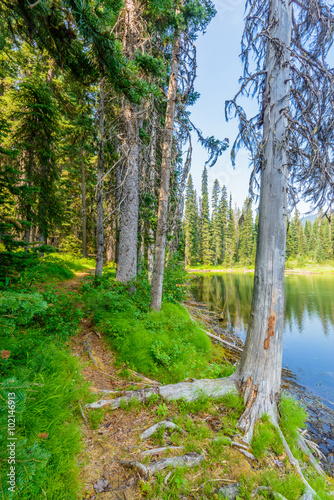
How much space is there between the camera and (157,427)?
2.68 metres

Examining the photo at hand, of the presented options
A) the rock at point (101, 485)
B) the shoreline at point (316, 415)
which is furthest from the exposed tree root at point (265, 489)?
the shoreline at point (316, 415)

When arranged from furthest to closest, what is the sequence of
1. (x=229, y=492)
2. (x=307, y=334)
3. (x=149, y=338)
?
1. (x=307, y=334)
2. (x=149, y=338)
3. (x=229, y=492)

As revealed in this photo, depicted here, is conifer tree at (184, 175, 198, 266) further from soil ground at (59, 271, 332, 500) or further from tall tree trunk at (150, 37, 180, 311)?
soil ground at (59, 271, 332, 500)

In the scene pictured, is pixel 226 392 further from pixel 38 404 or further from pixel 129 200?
pixel 129 200

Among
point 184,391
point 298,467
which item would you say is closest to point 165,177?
point 184,391

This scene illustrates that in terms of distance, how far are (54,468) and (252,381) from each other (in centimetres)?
279

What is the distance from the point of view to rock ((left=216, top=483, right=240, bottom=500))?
2080 mm

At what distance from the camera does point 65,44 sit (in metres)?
2.84

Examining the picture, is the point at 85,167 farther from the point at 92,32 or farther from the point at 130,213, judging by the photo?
the point at 92,32

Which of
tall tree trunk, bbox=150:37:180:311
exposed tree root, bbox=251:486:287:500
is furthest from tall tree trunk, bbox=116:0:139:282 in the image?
exposed tree root, bbox=251:486:287:500

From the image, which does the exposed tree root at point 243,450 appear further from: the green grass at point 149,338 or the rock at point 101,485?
the rock at point 101,485

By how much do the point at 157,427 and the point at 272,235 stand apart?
322 centimetres

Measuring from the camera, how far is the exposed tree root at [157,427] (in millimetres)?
2592

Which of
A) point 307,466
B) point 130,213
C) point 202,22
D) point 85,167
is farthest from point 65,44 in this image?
point 85,167
